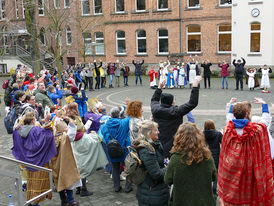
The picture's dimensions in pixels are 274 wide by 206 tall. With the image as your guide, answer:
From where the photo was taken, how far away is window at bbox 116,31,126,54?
36.0 metres

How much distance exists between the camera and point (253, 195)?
4.93 meters

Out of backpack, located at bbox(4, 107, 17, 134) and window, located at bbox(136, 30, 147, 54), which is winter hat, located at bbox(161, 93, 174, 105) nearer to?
backpack, located at bbox(4, 107, 17, 134)

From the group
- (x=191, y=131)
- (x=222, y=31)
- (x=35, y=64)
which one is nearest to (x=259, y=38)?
(x=222, y=31)

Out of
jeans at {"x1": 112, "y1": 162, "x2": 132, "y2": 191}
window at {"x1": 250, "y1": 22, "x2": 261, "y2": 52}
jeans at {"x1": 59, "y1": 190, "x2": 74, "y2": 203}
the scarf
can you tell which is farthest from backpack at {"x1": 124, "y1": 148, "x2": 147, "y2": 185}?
window at {"x1": 250, "y1": 22, "x2": 261, "y2": 52}

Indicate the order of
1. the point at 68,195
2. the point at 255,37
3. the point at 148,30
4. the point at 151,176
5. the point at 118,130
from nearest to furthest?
the point at 151,176 → the point at 68,195 → the point at 118,130 → the point at 255,37 → the point at 148,30

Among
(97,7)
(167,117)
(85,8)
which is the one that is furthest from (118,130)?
(85,8)

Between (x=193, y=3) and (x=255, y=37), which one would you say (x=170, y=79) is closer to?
(x=255, y=37)

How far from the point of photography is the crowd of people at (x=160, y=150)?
4.37 m

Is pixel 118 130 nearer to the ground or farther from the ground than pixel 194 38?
nearer to the ground

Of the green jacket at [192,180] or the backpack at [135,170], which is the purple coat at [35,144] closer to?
the backpack at [135,170]

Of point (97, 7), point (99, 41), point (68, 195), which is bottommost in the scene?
point (68, 195)

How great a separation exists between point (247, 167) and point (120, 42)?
32351 millimetres

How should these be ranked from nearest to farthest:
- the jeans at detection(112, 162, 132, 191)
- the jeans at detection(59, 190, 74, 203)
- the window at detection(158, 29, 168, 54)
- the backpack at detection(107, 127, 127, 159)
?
1. the jeans at detection(59, 190, 74, 203)
2. the backpack at detection(107, 127, 127, 159)
3. the jeans at detection(112, 162, 132, 191)
4. the window at detection(158, 29, 168, 54)

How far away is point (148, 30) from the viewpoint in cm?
3450
